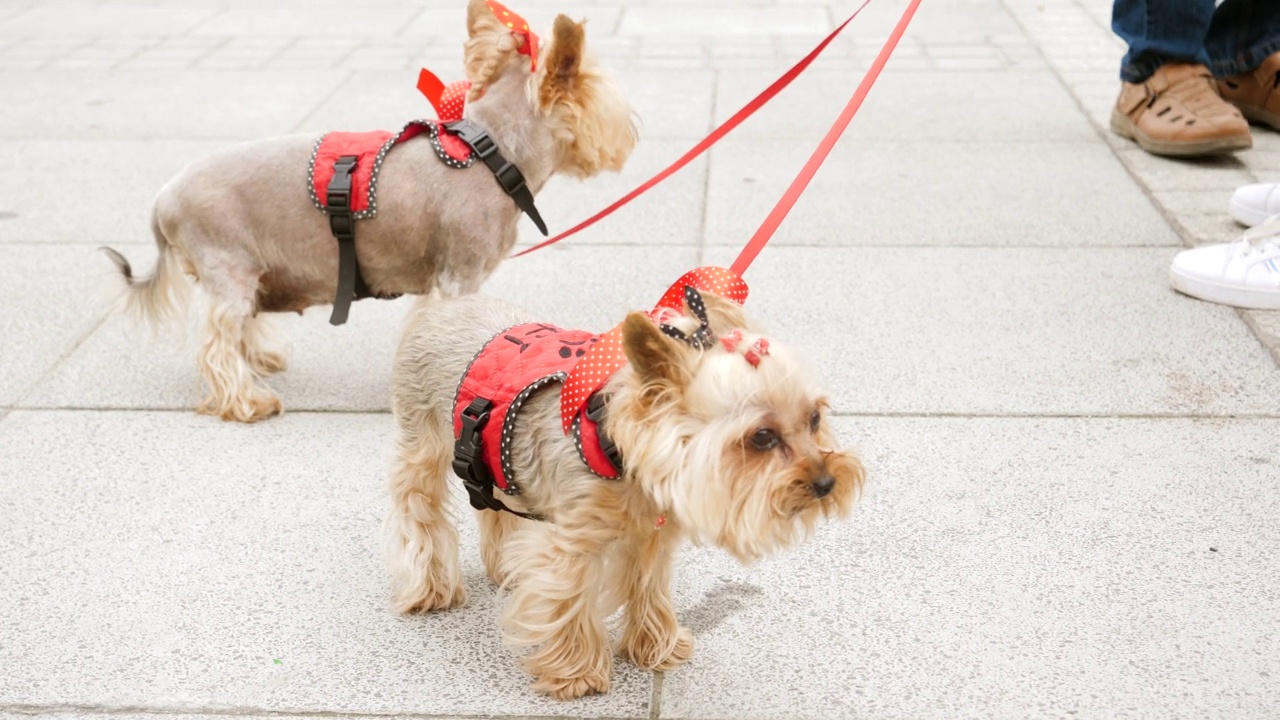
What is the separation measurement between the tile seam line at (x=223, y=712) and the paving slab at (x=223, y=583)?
0.01 m

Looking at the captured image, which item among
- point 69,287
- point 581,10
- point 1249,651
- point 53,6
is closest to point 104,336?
point 69,287

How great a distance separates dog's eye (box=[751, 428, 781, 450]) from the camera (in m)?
2.82

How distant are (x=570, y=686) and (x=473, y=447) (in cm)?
69

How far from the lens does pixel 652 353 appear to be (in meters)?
2.76

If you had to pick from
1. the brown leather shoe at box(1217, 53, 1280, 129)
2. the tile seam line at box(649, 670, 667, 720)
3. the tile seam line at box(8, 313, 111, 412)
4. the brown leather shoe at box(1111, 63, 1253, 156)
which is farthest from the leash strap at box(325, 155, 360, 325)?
the brown leather shoe at box(1217, 53, 1280, 129)

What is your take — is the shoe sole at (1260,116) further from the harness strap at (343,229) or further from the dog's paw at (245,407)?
the dog's paw at (245,407)

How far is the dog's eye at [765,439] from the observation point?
2822mm

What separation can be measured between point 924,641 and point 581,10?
25.4ft

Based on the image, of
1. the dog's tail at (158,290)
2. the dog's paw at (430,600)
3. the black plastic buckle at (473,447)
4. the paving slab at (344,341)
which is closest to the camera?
the black plastic buckle at (473,447)

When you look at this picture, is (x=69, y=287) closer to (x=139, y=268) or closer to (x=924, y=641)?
(x=139, y=268)

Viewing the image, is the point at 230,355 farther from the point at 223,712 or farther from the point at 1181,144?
the point at 1181,144

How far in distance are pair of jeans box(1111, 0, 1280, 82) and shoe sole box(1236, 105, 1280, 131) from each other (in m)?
0.25

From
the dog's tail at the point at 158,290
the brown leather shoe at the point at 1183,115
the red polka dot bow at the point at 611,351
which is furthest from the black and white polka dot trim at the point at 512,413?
the brown leather shoe at the point at 1183,115

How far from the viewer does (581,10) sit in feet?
33.9
